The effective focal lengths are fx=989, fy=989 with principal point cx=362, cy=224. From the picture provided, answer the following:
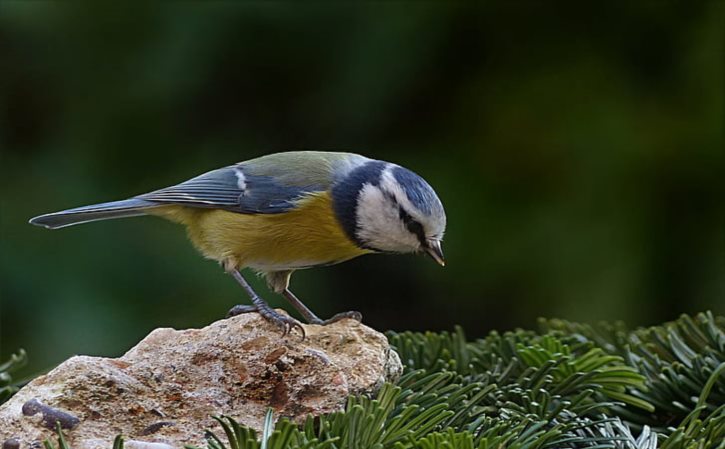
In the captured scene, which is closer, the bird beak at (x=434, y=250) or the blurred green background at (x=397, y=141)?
the bird beak at (x=434, y=250)

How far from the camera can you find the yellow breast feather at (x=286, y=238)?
1.58 metres

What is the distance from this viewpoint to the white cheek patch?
1.52 m

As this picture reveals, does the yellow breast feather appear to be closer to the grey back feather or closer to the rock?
the grey back feather

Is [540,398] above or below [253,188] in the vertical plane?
below

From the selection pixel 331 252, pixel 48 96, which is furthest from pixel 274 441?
pixel 48 96

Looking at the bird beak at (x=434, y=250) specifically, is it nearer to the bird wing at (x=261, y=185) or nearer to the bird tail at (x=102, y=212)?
the bird wing at (x=261, y=185)

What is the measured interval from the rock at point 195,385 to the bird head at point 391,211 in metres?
0.40

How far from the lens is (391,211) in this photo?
1514 mm

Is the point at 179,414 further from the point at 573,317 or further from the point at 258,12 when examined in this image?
the point at 258,12

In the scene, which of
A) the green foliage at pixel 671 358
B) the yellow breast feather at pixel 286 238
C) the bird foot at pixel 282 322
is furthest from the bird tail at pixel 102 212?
the green foliage at pixel 671 358

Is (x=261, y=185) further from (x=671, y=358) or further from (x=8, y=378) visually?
(x=671, y=358)

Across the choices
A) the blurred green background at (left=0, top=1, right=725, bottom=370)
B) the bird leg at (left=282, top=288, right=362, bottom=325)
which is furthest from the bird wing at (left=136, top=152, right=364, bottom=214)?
the blurred green background at (left=0, top=1, right=725, bottom=370)

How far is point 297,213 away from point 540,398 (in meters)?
0.61

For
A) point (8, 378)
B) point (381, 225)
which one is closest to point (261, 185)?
point (381, 225)
